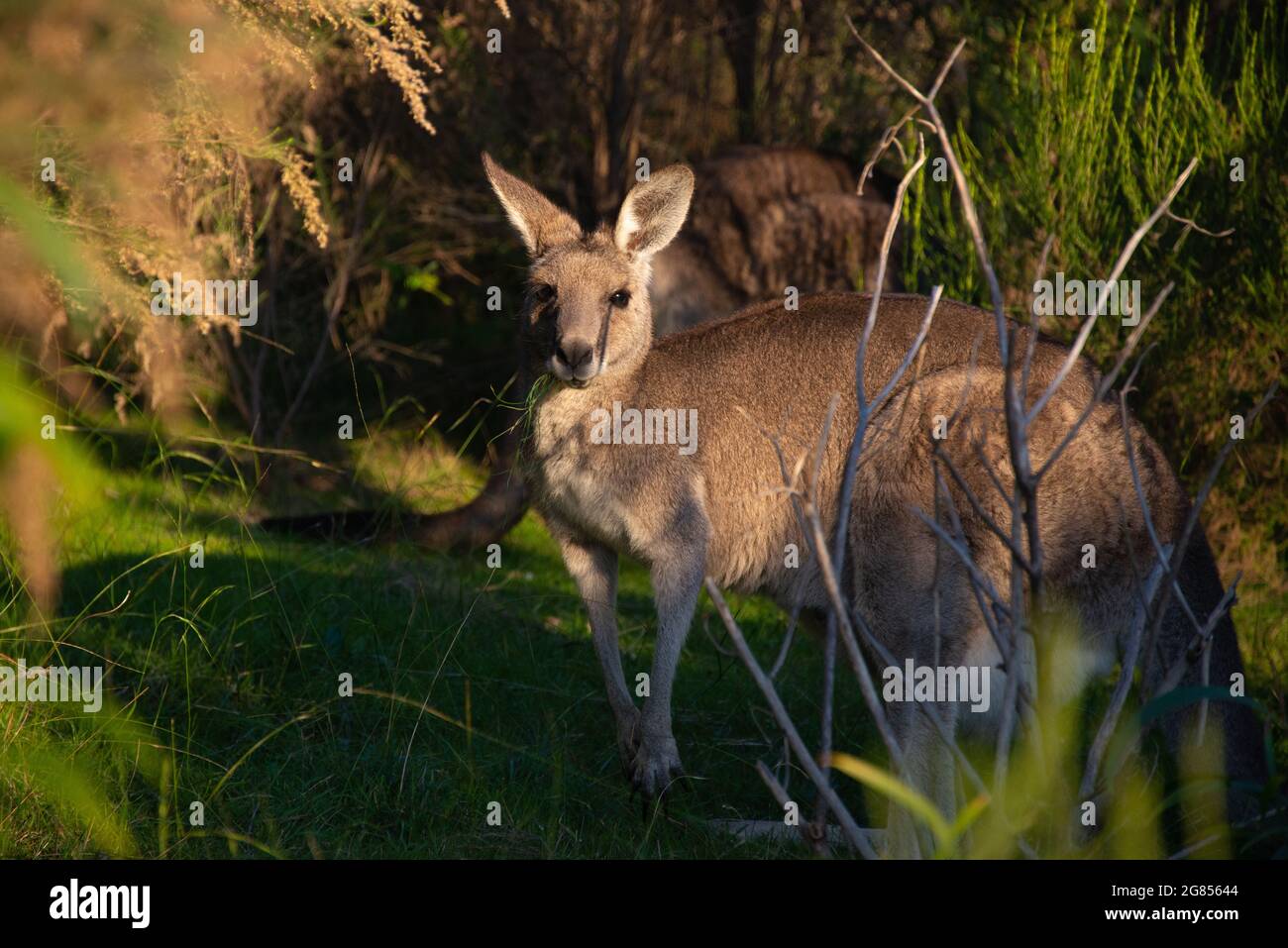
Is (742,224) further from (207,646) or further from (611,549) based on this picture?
(207,646)

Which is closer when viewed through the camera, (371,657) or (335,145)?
(371,657)

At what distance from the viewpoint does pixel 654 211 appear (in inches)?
180

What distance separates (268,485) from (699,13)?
151 inches

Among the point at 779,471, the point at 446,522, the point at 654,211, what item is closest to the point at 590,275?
the point at 654,211

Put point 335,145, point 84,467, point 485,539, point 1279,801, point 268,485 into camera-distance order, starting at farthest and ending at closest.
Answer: point 335,145, point 268,485, point 485,539, point 1279,801, point 84,467

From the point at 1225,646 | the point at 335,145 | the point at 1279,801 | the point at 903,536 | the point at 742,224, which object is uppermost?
the point at 335,145

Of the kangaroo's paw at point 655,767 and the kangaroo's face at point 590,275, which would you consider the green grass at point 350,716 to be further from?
the kangaroo's face at point 590,275

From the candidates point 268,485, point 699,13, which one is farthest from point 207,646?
point 699,13

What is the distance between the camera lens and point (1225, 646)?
3.93m

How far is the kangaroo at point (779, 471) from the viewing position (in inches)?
158

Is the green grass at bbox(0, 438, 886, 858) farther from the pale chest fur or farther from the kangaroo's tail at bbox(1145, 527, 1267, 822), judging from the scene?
the kangaroo's tail at bbox(1145, 527, 1267, 822)

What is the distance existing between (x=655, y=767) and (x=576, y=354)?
1.23 meters

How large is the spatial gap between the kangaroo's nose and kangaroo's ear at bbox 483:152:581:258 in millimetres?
524

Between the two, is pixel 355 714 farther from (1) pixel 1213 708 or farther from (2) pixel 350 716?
(1) pixel 1213 708
